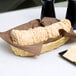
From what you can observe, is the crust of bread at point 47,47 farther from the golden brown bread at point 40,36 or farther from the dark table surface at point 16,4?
the dark table surface at point 16,4

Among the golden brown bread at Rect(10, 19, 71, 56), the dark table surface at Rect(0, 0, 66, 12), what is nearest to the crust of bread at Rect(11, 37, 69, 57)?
the golden brown bread at Rect(10, 19, 71, 56)

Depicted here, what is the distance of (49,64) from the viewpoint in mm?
578

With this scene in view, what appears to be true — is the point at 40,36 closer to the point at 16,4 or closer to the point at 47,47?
the point at 47,47

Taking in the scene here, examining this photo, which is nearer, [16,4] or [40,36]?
[40,36]

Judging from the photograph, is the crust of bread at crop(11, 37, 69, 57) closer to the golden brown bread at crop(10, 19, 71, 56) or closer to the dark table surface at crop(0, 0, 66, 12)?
the golden brown bread at crop(10, 19, 71, 56)

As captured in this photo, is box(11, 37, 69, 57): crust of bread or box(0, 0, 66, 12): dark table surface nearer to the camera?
box(11, 37, 69, 57): crust of bread

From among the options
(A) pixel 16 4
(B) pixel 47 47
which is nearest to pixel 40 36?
(B) pixel 47 47

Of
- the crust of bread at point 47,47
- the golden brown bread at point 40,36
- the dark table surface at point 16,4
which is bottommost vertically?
the dark table surface at point 16,4

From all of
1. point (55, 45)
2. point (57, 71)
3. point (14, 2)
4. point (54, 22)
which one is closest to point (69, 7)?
point (54, 22)

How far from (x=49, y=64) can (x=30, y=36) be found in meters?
0.10

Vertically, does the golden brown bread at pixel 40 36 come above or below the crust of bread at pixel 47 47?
above

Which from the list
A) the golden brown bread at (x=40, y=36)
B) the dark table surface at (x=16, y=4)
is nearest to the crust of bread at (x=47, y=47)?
the golden brown bread at (x=40, y=36)

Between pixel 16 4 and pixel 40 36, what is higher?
pixel 40 36

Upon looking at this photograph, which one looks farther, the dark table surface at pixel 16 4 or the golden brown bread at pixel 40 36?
A: the dark table surface at pixel 16 4
